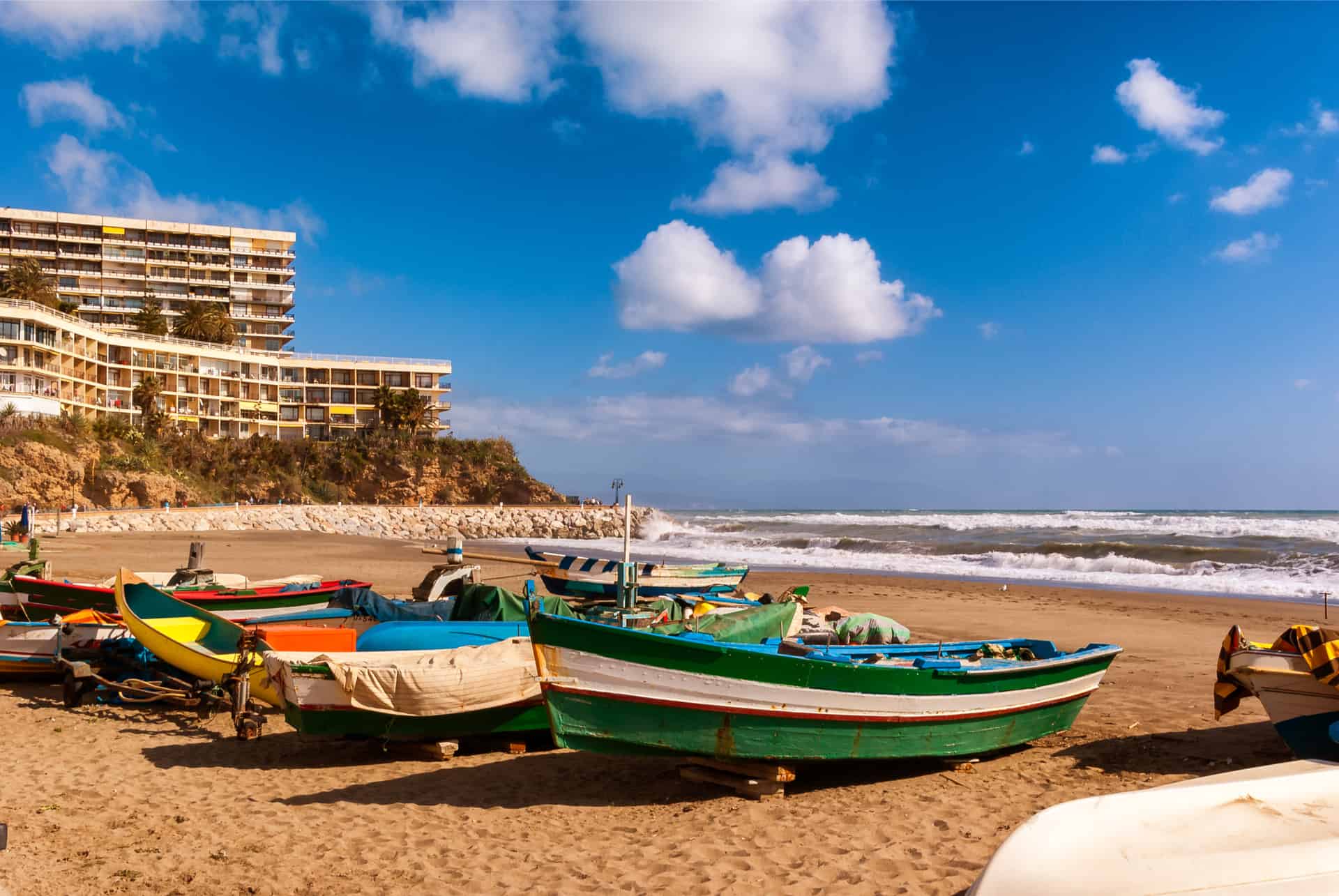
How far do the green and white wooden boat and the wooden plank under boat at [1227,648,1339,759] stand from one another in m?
2.17

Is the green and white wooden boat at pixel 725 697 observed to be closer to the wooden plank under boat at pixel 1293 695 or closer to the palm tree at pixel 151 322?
the wooden plank under boat at pixel 1293 695

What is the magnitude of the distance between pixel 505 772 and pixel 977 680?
438cm

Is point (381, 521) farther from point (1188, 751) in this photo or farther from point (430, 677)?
point (1188, 751)

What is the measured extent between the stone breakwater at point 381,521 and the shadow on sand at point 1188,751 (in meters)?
38.2

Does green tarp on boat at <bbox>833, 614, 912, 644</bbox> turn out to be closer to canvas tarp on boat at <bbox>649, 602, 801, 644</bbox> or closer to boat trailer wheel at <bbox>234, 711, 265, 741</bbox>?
canvas tarp on boat at <bbox>649, 602, 801, 644</bbox>

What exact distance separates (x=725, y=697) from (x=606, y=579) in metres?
10.0

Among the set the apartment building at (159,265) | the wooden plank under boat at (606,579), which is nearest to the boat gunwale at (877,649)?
the wooden plank under boat at (606,579)

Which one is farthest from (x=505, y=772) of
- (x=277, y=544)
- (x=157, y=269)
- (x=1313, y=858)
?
(x=157, y=269)

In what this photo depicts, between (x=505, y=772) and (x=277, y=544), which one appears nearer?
(x=505, y=772)

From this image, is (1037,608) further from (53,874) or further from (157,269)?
(157,269)

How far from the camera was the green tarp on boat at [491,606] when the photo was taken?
1091 cm

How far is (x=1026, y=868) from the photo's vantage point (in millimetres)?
3070

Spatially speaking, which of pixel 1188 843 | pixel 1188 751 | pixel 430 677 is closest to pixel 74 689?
pixel 430 677

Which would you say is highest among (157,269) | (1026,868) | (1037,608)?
(157,269)
